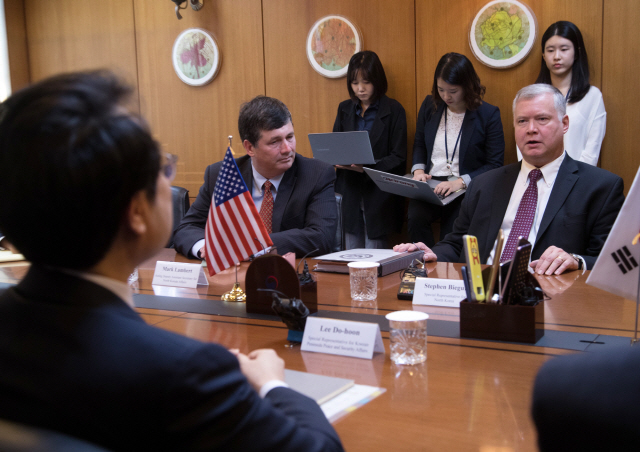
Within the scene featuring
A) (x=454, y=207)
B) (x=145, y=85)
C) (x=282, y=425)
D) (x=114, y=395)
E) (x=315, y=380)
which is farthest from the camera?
(x=145, y=85)

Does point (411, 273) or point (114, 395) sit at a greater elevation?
point (114, 395)

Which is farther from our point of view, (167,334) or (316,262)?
(316,262)

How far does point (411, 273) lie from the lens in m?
2.09

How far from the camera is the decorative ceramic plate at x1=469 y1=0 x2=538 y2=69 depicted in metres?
4.79

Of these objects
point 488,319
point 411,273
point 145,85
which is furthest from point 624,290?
point 145,85

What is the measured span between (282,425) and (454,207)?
3.85 metres

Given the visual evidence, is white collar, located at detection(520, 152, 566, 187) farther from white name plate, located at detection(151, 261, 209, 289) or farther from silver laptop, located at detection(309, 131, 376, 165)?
silver laptop, located at detection(309, 131, 376, 165)

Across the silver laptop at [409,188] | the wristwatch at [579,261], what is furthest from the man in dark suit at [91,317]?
the silver laptop at [409,188]

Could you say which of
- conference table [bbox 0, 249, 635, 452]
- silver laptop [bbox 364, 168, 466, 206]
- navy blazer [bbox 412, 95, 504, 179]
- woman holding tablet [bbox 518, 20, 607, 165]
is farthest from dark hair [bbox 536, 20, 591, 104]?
conference table [bbox 0, 249, 635, 452]

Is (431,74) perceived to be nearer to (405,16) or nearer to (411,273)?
(405,16)

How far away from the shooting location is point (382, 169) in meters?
4.93

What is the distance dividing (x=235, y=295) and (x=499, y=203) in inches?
57.1

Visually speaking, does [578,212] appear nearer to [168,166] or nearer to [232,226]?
[232,226]

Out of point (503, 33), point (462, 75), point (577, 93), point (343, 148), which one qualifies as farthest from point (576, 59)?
point (343, 148)
